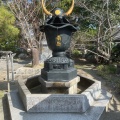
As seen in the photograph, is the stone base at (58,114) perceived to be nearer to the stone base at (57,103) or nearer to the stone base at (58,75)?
the stone base at (57,103)

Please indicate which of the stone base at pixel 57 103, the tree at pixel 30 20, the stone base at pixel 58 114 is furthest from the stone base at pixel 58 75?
the tree at pixel 30 20

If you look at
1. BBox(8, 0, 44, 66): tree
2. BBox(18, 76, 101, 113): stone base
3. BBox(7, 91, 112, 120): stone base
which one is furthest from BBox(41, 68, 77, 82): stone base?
A: BBox(8, 0, 44, 66): tree

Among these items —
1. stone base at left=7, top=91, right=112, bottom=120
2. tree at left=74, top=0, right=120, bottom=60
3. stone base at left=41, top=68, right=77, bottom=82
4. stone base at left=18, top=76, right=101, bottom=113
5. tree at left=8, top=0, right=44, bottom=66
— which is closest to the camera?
stone base at left=7, top=91, right=112, bottom=120

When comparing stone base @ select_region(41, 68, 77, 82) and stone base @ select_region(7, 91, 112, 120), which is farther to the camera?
stone base @ select_region(41, 68, 77, 82)

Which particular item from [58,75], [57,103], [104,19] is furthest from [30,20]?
[57,103]

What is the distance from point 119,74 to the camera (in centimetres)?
920

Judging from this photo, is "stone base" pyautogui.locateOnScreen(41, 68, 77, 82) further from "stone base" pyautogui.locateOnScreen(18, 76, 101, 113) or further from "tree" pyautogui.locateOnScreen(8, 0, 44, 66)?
"tree" pyautogui.locateOnScreen(8, 0, 44, 66)

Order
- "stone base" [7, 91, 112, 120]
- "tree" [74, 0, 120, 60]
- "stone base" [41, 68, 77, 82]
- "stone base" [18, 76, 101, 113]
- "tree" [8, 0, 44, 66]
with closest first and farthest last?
"stone base" [7, 91, 112, 120], "stone base" [18, 76, 101, 113], "stone base" [41, 68, 77, 82], "tree" [74, 0, 120, 60], "tree" [8, 0, 44, 66]

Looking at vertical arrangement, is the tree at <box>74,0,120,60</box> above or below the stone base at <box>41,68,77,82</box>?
above

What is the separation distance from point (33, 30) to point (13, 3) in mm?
2130

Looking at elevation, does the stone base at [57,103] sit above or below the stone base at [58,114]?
above

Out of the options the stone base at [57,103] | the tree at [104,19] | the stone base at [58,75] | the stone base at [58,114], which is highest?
the tree at [104,19]

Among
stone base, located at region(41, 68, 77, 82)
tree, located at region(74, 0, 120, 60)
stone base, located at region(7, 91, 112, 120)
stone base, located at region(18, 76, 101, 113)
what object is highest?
tree, located at region(74, 0, 120, 60)

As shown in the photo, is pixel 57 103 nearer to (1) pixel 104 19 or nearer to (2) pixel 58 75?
(2) pixel 58 75
